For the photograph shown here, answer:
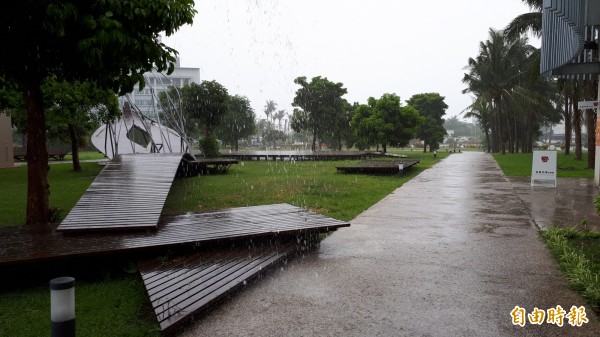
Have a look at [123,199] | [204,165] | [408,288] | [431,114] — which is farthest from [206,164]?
[431,114]

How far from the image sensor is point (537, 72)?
23.3m

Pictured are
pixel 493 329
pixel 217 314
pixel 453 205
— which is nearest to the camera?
pixel 493 329

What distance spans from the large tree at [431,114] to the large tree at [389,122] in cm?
1938

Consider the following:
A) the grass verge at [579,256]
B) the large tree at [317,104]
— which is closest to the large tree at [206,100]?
the large tree at [317,104]

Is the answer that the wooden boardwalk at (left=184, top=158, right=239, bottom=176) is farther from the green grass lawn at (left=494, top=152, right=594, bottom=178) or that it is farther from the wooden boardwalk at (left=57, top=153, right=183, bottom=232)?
the green grass lawn at (left=494, top=152, right=594, bottom=178)

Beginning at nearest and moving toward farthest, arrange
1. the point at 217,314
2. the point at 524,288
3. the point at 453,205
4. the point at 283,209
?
the point at 217,314, the point at 524,288, the point at 283,209, the point at 453,205

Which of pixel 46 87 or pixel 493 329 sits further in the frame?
pixel 46 87

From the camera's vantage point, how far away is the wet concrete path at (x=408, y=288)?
371cm

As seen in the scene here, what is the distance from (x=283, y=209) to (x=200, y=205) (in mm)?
3902

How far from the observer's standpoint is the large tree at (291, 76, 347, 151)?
47.9m

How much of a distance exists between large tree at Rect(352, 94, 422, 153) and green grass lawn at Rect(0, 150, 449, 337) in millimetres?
18455

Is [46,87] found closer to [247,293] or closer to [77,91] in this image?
[77,91]

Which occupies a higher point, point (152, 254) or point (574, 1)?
point (574, 1)

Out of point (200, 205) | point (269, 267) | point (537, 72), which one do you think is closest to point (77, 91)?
point (200, 205)
